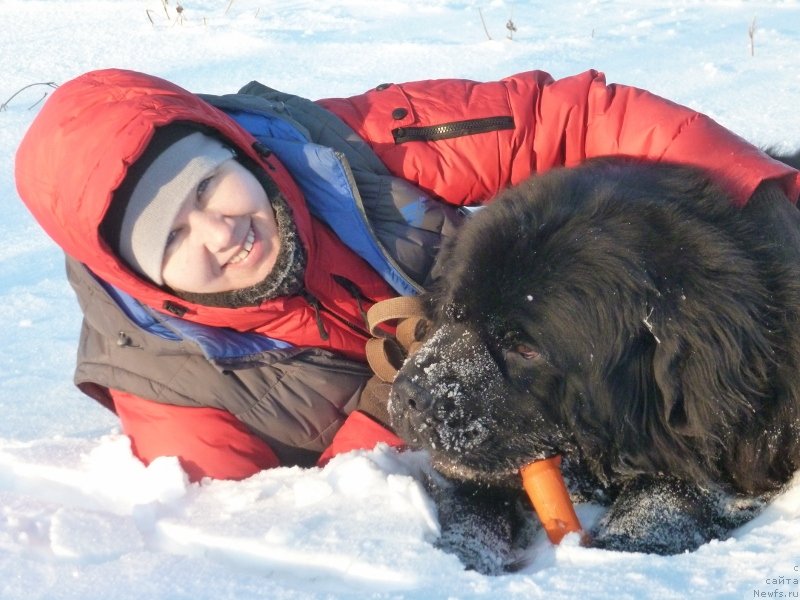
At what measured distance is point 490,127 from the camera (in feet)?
9.65

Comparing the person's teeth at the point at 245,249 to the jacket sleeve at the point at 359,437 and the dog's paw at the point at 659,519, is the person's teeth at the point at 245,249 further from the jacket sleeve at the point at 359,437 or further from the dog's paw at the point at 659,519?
the dog's paw at the point at 659,519

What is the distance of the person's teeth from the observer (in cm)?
242

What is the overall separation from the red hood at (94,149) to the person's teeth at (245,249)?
0.19m

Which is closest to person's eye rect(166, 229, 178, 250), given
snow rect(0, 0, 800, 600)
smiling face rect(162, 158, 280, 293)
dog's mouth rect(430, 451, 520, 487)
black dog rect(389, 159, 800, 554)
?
smiling face rect(162, 158, 280, 293)

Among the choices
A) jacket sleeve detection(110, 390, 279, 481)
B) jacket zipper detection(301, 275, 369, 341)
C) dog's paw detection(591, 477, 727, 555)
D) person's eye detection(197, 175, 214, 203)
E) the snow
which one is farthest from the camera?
jacket zipper detection(301, 275, 369, 341)

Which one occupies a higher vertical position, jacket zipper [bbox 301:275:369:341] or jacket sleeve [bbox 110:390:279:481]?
jacket zipper [bbox 301:275:369:341]

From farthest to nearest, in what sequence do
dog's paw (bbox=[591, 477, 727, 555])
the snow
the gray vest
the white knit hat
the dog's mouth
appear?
the gray vest, the white knit hat, the dog's mouth, dog's paw (bbox=[591, 477, 727, 555]), the snow

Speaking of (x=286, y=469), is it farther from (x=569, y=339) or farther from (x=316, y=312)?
(x=569, y=339)

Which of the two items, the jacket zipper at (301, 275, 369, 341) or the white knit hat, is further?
the jacket zipper at (301, 275, 369, 341)

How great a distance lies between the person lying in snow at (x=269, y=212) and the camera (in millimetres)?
2250

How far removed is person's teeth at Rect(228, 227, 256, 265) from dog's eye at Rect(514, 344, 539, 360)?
819 millimetres

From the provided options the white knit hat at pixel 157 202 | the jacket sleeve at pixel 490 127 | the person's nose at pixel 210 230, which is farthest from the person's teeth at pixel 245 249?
the jacket sleeve at pixel 490 127

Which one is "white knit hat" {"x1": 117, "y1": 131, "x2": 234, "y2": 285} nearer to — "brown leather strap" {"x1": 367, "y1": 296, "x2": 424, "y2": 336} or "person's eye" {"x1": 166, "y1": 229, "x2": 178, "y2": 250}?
"person's eye" {"x1": 166, "y1": 229, "x2": 178, "y2": 250}

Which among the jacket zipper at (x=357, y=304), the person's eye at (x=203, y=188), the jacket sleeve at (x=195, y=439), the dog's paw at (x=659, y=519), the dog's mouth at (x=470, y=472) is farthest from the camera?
the jacket zipper at (x=357, y=304)
